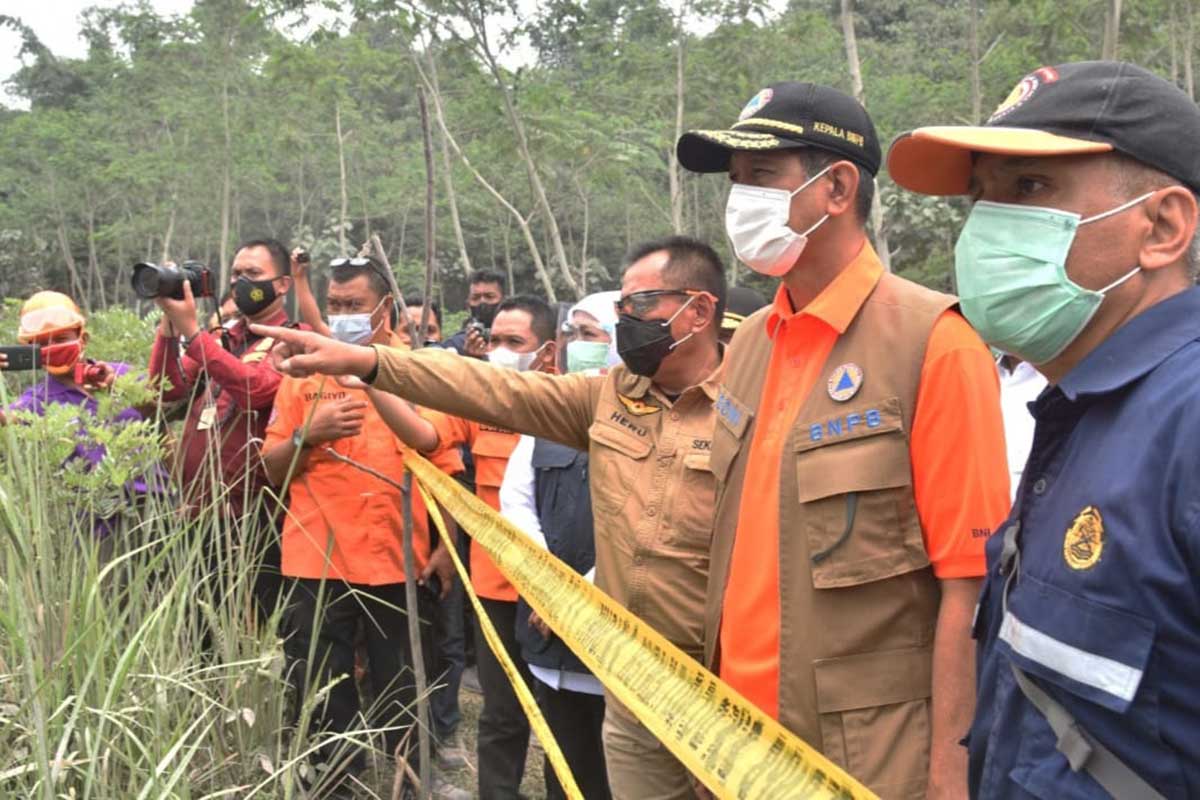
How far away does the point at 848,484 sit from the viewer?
1976 mm

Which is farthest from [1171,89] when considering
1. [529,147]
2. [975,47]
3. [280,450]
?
[975,47]

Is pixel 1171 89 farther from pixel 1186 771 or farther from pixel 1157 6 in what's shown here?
pixel 1157 6

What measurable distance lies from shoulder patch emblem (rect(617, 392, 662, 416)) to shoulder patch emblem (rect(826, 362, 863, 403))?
0.82 m

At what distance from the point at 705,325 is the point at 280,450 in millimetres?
1719

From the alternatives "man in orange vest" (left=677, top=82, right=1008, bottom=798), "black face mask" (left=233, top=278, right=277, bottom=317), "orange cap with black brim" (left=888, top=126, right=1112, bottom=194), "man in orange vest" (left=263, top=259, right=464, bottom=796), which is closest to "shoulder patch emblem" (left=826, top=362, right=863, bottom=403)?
"man in orange vest" (left=677, top=82, right=1008, bottom=798)

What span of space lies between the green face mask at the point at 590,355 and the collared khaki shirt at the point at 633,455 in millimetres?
1409

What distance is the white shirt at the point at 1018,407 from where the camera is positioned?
3340 millimetres

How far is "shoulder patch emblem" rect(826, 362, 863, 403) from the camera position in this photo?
2035 mm

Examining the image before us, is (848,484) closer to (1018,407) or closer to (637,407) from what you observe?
(637,407)

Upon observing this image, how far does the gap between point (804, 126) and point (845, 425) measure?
0.61 meters

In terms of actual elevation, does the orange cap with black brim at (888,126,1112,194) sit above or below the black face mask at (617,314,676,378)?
above

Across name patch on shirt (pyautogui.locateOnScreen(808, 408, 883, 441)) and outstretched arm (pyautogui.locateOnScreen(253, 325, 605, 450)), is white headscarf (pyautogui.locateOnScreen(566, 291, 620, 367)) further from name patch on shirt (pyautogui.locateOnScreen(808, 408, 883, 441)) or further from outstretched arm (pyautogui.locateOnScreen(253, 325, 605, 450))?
name patch on shirt (pyautogui.locateOnScreen(808, 408, 883, 441))

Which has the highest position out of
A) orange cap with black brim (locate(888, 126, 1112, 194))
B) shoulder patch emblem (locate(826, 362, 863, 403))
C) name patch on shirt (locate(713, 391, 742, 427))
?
orange cap with black brim (locate(888, 126, 1112, 194))

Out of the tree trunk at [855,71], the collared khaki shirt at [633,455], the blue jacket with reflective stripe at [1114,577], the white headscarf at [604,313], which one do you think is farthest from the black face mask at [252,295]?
the tree trunk at [855,71]
